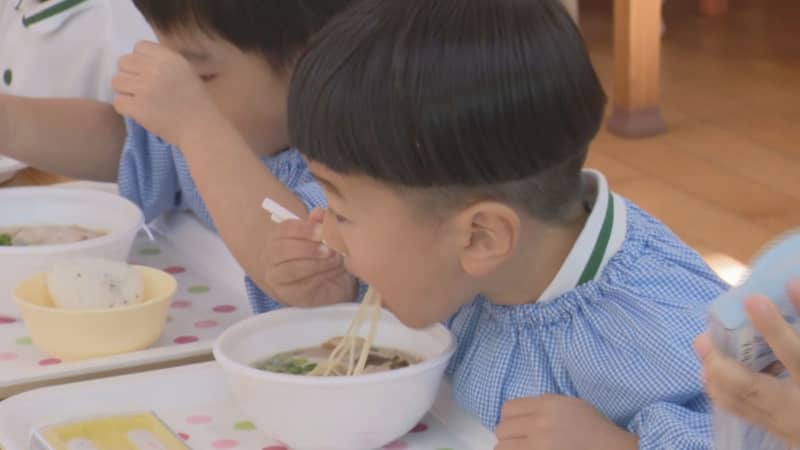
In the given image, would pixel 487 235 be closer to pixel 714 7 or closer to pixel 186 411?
pixel 186 411

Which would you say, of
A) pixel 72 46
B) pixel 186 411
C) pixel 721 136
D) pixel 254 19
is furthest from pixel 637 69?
pixel 186 411

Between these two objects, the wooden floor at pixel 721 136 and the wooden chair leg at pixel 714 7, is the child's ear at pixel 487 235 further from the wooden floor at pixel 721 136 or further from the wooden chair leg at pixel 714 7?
the wooden chair leg at pixel 714 7

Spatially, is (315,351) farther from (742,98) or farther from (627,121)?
(742,98)

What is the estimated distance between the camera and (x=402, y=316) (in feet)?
2.91

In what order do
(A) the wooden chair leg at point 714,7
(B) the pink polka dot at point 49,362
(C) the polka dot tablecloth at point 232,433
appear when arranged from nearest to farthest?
(C) the polka dot tablecloth at point 232,433 → (B) the pink polka dot at point 49,362 → (A) the wooden chair leg at point 714,7

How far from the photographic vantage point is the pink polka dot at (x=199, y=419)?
3.04 ft

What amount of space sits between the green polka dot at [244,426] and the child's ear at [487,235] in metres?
0.18

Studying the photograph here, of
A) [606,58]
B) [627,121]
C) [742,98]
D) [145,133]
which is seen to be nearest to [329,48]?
[145,133]

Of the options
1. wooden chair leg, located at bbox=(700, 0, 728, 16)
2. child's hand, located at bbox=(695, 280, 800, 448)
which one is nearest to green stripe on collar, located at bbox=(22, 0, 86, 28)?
child's hand, located at bbox=(695, 280, 800, 448)

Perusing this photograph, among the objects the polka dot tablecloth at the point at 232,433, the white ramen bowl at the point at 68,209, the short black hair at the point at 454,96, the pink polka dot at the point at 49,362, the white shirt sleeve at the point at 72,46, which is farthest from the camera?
the white shirt sleeve at the point at 72,46

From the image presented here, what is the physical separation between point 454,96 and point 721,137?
6.59 ft

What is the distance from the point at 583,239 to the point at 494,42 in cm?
16

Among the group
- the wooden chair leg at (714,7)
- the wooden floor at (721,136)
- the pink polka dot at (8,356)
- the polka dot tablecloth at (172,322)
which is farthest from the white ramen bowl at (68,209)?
the wooden chair leg at (714,7)

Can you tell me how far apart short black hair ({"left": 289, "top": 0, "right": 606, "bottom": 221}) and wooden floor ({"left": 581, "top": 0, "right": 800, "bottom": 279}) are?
1.17 metres
